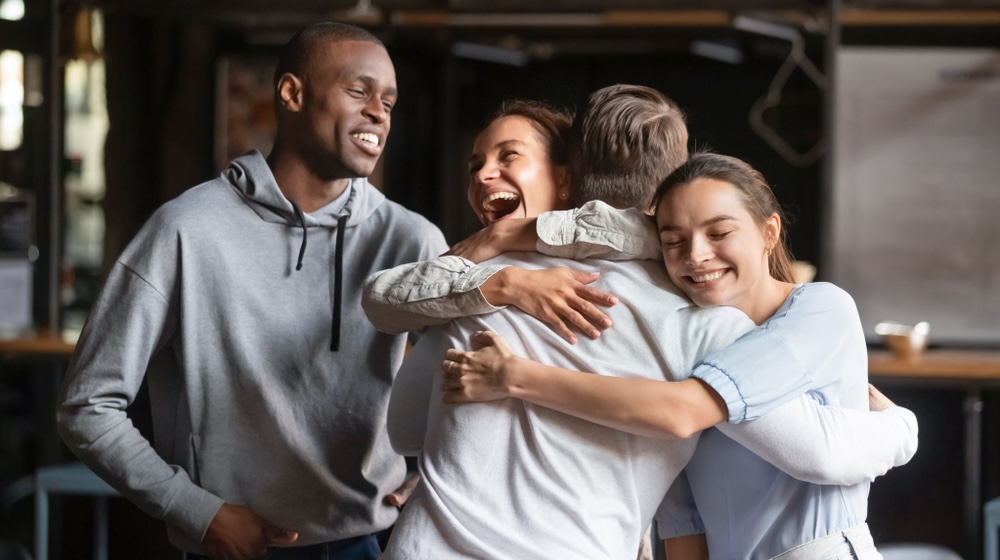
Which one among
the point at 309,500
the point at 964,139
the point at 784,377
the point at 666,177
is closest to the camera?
the point at 784,377

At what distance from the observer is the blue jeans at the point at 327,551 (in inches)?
66.6

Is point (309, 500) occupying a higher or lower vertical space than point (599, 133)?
lower

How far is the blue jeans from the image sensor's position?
1691mm

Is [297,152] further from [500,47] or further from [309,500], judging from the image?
[500,47]

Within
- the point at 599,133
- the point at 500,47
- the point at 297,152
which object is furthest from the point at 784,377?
the point at 500,47

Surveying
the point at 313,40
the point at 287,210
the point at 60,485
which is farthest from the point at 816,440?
the point at 60,485

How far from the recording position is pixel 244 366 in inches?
64.6

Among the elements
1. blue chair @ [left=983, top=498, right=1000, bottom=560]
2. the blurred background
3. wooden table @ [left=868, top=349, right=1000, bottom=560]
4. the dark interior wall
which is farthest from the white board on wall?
the dark interior wall

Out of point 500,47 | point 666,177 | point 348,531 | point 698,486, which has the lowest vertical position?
point 348,531

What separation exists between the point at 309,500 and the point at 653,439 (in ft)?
2.11

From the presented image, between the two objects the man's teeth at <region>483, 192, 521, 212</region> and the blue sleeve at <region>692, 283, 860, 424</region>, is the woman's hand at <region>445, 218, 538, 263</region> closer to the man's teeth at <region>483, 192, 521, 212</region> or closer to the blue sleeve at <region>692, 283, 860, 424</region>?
the man's teeth at <region>483, 192, 521, 212</region>

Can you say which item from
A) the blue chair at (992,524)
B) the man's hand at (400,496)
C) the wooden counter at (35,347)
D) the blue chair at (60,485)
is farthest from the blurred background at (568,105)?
the man's hand at (400,496)

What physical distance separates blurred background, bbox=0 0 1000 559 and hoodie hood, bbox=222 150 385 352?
70.2 inches

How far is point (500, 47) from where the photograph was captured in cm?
508
